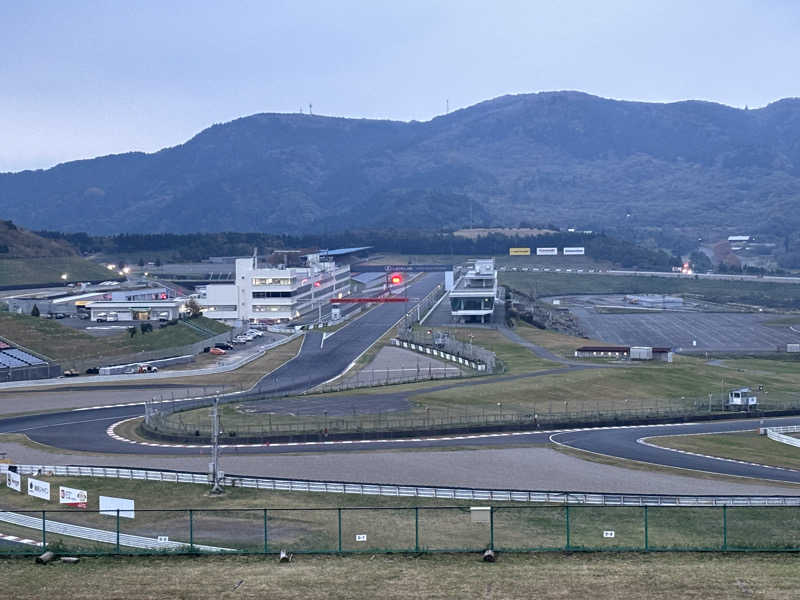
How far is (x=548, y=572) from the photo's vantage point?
27.1 m

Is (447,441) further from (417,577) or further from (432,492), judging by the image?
(417,577)

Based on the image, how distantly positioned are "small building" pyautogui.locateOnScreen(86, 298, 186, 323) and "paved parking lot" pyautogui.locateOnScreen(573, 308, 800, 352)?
68.2 m

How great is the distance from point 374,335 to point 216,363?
28808 mm

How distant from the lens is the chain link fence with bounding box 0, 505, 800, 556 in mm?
30000

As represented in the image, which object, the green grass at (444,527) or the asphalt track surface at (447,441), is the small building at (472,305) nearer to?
the asphalt track surface at (447,441)

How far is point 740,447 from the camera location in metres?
57.4

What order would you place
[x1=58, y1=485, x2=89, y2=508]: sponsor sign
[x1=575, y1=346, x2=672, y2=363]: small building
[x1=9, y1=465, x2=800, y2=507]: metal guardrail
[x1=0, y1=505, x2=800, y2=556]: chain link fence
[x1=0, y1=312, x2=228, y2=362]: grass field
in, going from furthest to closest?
[x1=575, y1=346, x2=672, y2=363]: small building → [x1=0, y1=312, x2=228, y2=362]: grass field → [x1=58, y1=485, x2=89, y2=508]: sponsor sign → [x1=9, y1=465, x2=800, y2=507]: metal guardrail → [x1=0, y1=505, x2=800, y2=556]: chain link fence

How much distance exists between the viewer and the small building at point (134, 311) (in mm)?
136625

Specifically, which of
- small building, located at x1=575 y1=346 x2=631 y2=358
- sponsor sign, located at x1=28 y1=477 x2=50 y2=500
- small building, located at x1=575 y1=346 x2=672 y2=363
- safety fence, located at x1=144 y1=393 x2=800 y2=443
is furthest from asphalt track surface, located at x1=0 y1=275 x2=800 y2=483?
small building, located at x1=575 y1=346 x2=631 y2=358

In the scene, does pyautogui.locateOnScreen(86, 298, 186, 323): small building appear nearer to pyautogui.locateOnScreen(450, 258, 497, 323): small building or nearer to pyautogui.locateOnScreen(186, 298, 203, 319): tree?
pyautogui.locateOnScreen(186, 298, 203, 319): tree

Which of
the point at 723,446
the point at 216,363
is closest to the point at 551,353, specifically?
the point at 216,363

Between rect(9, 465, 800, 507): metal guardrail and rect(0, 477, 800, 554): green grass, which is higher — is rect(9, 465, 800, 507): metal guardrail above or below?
below

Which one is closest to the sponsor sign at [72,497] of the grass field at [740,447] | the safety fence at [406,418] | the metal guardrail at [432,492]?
the metal guardrail at [432,492]

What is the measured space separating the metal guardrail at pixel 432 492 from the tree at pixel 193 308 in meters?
89.2
